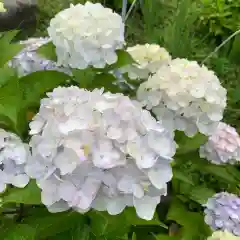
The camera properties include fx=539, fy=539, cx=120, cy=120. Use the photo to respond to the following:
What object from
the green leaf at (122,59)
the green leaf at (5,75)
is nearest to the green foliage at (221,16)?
the green leaf at (122,59)

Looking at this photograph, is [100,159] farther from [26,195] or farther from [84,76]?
[84,76]

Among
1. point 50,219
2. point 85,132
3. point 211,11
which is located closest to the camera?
point 85,132

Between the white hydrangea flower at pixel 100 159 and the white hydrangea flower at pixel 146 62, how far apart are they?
0.75 ft

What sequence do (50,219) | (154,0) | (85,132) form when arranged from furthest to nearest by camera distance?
(154,0)
(50,219)
(85,132)

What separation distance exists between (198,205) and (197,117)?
0.18m

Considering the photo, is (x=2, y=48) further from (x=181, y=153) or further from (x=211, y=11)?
(x=211, y=11)

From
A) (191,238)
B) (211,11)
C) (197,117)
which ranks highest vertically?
(197,117)

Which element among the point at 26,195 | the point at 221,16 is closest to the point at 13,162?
the point at 26,195

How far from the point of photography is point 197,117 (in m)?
0.70

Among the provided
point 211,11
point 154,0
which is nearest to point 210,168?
point 154,0

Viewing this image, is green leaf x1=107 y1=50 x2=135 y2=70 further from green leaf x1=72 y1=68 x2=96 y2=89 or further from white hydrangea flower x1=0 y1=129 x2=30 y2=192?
white hydrangea flower x1=0 y1=129 x2=30 y2=192

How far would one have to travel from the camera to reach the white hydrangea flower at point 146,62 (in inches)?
29.9

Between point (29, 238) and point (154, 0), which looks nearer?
point (29, 238)

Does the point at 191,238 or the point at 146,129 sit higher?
the point at 146,129
